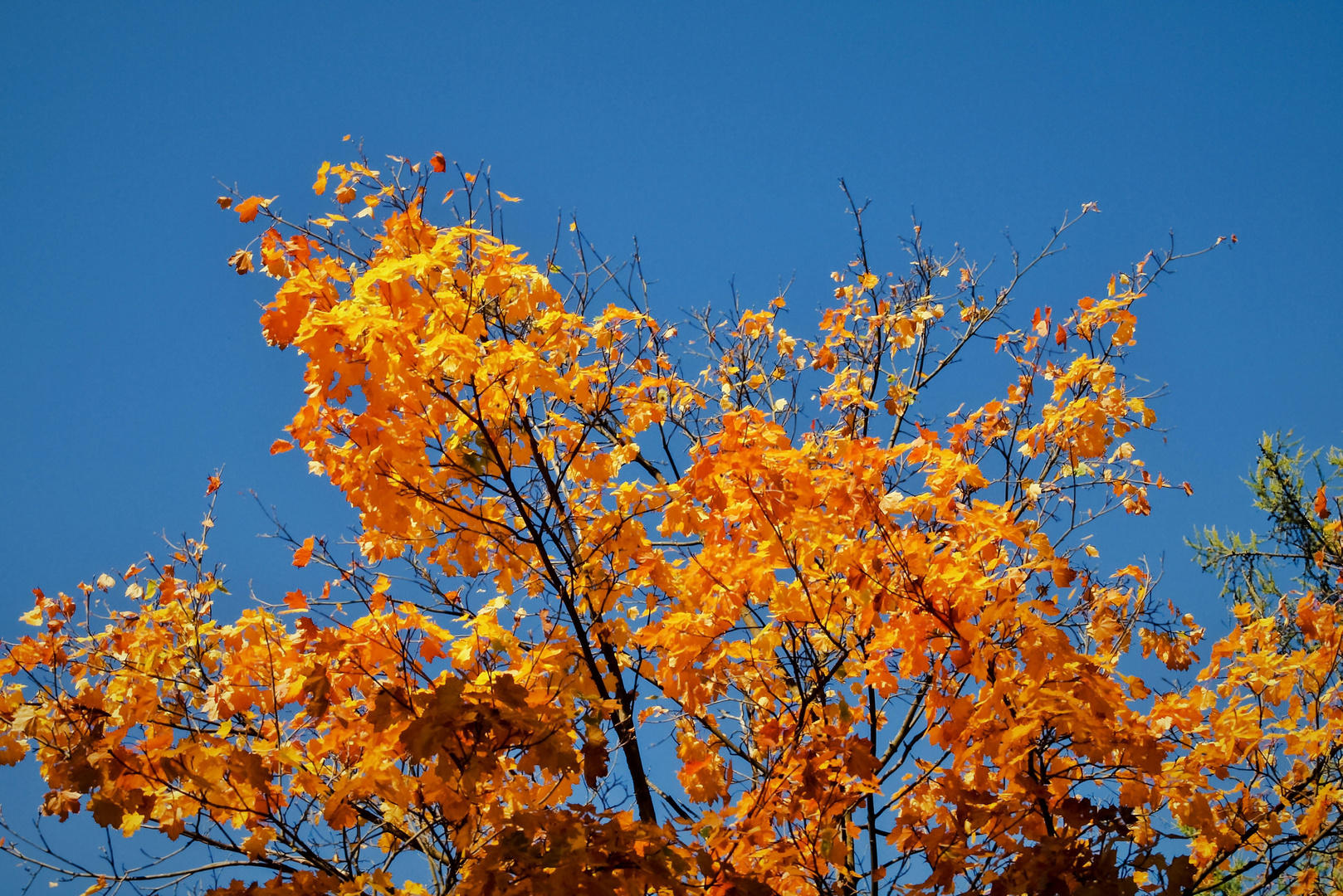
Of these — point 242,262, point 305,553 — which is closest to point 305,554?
point 305,553

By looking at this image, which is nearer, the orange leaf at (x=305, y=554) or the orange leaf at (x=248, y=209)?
the orange leaf at (x=248, y=209)

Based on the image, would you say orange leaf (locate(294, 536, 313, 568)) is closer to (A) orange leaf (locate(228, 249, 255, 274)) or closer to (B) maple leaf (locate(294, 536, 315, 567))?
(B) maple leaf (locate(294, 536, 315, 567))

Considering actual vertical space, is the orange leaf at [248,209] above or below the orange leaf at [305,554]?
above

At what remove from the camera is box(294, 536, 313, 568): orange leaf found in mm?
4523

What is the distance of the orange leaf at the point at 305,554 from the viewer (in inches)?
178

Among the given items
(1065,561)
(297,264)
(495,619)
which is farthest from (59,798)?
(1065,561)

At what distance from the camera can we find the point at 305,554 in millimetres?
4594

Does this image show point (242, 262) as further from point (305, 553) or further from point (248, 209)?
point (305, 553)

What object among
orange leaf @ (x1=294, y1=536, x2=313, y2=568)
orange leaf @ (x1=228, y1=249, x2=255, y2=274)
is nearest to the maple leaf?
orange leaf @ (x1=294, y1=536, x2=313, y2=568)

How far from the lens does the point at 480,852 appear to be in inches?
133

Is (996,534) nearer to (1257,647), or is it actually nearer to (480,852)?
(480,852)

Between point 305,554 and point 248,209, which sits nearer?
point 248,209

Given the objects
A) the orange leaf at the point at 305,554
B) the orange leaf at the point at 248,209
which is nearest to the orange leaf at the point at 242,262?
the orange leaf at the point at 248,209

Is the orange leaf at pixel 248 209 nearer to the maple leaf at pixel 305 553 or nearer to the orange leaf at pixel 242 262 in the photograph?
the orange leaf at pixel 242 262
